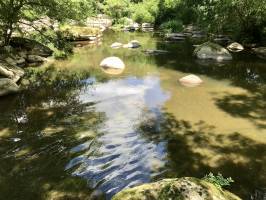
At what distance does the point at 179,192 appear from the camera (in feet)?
14.6

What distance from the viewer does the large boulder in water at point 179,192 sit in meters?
4.44

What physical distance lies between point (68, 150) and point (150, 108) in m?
4.39

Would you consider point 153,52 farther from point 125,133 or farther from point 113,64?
point 125,133

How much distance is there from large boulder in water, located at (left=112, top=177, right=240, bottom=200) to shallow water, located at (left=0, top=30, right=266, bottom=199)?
256 centimetres

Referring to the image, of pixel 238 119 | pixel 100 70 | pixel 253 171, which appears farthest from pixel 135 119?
pixel 100 70

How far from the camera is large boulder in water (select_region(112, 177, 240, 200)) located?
4.44m

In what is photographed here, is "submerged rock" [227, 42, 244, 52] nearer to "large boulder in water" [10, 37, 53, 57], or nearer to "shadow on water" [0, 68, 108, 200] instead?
"large boulder in water" [10, 37, 53, 57]

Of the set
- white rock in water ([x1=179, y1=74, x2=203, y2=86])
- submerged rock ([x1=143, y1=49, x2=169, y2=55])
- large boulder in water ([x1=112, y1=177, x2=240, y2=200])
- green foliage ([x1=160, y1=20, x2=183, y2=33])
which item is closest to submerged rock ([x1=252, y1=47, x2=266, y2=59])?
submerged rock ([x1=143, y1=49, x2=169, y2=55])

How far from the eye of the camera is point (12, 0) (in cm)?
1884

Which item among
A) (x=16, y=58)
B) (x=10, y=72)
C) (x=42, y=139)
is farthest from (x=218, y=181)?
(x=16, y=58)

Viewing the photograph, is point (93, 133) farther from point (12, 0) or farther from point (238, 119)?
point (12, 0)

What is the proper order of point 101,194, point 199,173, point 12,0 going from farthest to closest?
point 12,0, point 199,173, point 101,194

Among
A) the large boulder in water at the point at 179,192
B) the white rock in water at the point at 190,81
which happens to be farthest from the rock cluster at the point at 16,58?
the large boulder in water at the point at 179,192

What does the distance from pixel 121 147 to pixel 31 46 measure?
55.9 feet
